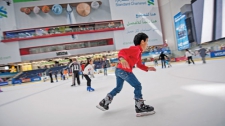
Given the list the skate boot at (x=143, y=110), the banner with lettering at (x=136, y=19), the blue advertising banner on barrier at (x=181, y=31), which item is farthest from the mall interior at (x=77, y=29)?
the skate boot at (x=143, y=110)

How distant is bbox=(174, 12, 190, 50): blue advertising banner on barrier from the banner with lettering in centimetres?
410

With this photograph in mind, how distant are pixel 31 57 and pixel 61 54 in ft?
13.5

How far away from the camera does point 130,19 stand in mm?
20859

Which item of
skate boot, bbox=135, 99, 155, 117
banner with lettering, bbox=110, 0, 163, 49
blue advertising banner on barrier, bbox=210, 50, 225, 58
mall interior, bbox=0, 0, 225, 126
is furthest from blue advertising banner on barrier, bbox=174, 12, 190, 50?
skate boot, bbox=135, 99, 155, 117

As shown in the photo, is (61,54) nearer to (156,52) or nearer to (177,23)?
(156,52)

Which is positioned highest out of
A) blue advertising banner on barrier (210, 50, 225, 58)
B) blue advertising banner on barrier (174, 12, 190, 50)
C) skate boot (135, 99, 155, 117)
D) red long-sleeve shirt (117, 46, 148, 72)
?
blue advertising banner on barrier (174, 12, 190, 50)

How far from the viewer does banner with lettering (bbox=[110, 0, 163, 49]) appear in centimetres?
2044

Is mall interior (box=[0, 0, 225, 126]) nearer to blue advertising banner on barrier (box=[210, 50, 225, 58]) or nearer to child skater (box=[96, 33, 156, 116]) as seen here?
blue advertising banner on barrier (box=[210, 50, 225, 58])

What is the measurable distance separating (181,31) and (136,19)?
723 centimetres

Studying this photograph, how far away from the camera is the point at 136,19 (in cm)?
2092

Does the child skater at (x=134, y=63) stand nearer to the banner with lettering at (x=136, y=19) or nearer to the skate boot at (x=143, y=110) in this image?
the skate boot at (x=143, y=110)

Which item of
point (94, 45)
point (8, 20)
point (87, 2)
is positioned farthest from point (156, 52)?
point (8, 20)

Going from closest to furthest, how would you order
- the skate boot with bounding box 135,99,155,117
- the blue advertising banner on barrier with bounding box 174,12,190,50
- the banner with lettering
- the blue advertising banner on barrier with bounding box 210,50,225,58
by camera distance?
1. the skate boot with bounding box 135,99,155,117
2. the blue advertising banner on barrier with bounding box 210,50,225,58
3. the blue advertising banner on barrier with bounding box 174,12,190,50
4. the banner with lettering

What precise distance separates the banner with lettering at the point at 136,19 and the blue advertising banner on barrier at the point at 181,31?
410 cm
